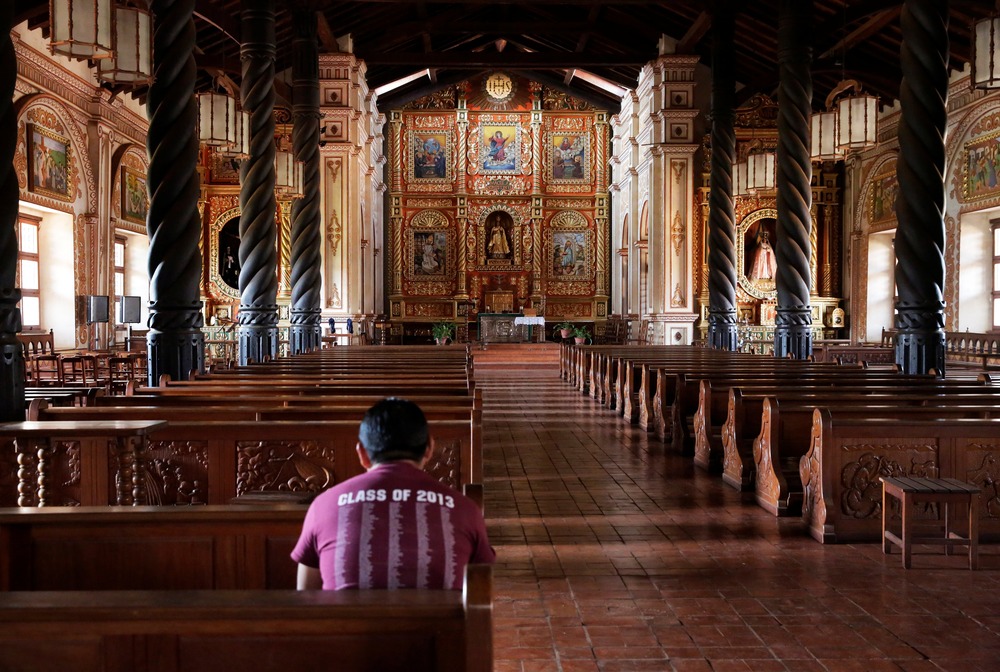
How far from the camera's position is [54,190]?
16.5 m

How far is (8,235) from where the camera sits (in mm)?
5324

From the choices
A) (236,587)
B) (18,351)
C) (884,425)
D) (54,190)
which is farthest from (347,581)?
(54,190)

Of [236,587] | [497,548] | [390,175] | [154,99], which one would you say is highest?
[390,175]

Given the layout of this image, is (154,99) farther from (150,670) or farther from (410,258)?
(410,258)

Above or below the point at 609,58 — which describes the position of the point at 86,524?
below

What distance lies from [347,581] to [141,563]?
0.93 metres

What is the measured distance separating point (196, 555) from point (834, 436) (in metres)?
4.16

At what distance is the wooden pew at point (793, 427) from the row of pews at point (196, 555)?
2.33 meters

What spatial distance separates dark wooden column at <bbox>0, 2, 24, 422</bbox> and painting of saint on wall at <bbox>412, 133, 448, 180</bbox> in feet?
84.5

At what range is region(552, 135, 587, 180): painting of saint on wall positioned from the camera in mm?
31031

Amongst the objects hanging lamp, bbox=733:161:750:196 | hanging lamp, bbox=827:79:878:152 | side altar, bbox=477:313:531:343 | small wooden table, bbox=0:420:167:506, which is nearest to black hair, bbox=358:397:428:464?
small wooden table, bbox=0:420:167:506

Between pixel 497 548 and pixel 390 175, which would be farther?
pixel 390 175

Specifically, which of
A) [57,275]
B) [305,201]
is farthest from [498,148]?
[57,275]

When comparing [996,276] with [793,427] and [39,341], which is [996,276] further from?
[39,341]
